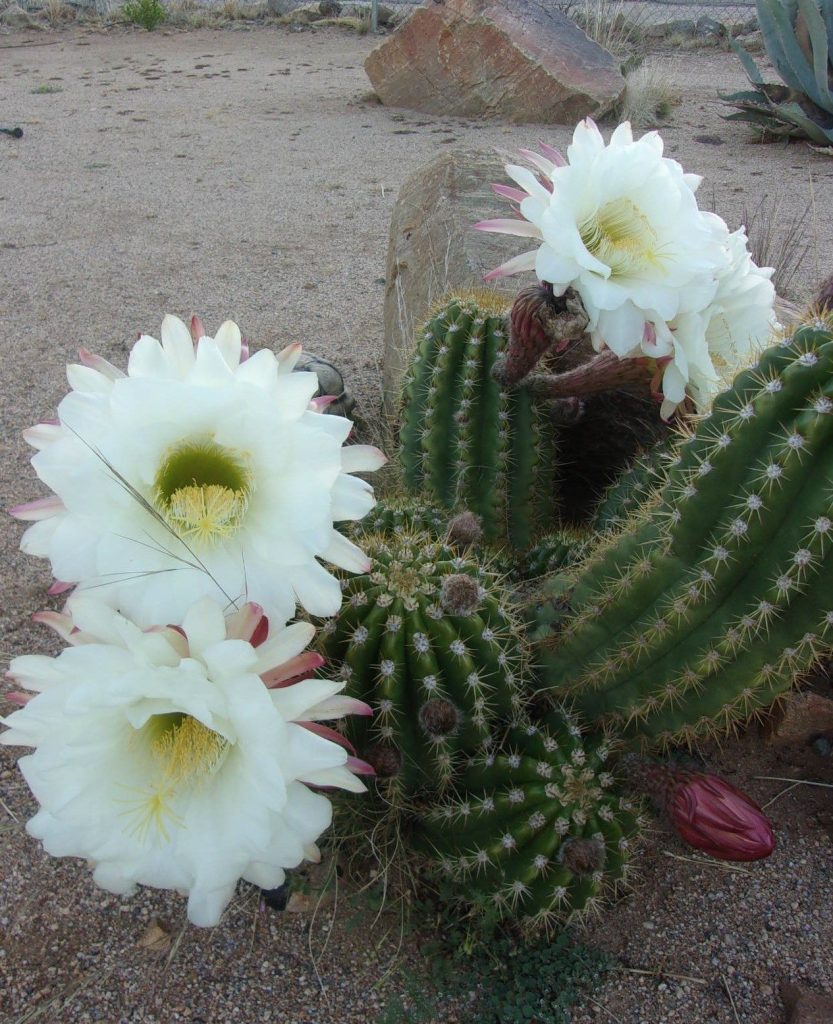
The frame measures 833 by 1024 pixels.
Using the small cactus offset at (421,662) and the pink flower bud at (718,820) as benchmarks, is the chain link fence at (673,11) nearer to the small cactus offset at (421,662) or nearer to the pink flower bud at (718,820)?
the small cactus offset at (421,662)

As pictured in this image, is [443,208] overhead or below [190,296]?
overhead

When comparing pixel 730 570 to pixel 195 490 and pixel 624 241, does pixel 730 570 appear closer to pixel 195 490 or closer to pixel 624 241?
pixel 624 241

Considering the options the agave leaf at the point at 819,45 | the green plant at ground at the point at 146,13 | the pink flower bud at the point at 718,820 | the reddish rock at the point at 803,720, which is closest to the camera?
the pink flower bud at the point at 718,820

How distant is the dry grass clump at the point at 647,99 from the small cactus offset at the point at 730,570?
6.44 metres

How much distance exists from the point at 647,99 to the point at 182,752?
7773mm

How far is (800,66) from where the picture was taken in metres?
6.53

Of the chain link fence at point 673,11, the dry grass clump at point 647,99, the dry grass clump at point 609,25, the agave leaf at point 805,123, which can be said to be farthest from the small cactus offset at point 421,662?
the chain link fence at point 673,11

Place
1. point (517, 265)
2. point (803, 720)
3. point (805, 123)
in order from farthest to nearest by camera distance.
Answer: point (805, 123) → point (803, 720) → point (517, 265)

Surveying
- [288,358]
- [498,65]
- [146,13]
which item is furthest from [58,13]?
[288,358]

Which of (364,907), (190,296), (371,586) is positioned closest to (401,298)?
(190,296)

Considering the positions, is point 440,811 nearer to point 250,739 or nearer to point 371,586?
point 371,586

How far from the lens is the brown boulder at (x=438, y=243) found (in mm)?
3053

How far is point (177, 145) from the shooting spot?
21.7 ft

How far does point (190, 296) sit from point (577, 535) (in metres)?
2.70
